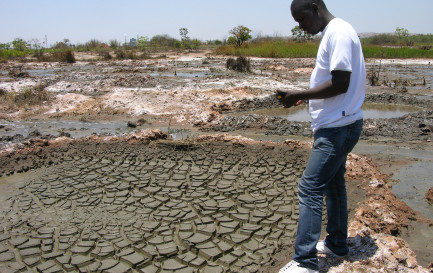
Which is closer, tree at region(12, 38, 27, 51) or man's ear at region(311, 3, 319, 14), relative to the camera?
man's ear at region(311, 3, 319, 14)

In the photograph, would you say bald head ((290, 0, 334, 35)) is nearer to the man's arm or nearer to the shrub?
the man's arm

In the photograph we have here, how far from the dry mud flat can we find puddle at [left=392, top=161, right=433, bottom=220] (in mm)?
314

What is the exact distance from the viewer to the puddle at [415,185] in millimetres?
4438

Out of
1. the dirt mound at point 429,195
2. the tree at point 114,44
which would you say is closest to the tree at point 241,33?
the tree at point 114,44

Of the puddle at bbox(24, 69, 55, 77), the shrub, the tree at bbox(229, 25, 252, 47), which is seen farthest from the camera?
the tree at bbox(229, 25, 252, 47)

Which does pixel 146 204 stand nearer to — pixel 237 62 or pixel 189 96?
pixel 189 96

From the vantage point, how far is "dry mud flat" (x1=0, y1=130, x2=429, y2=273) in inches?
121

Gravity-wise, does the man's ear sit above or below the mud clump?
above

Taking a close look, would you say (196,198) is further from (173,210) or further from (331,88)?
(331,88)

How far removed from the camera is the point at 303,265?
Result: 2.42m

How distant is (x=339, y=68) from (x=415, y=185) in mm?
3823

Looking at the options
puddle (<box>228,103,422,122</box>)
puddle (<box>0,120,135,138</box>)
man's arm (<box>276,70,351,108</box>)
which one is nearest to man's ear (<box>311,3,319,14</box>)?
man's arm (<box>276,70,351,108</box>)

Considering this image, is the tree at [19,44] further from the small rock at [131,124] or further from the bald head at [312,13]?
the bald head at [312,13]

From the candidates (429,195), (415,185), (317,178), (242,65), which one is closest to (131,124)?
(415,185)
